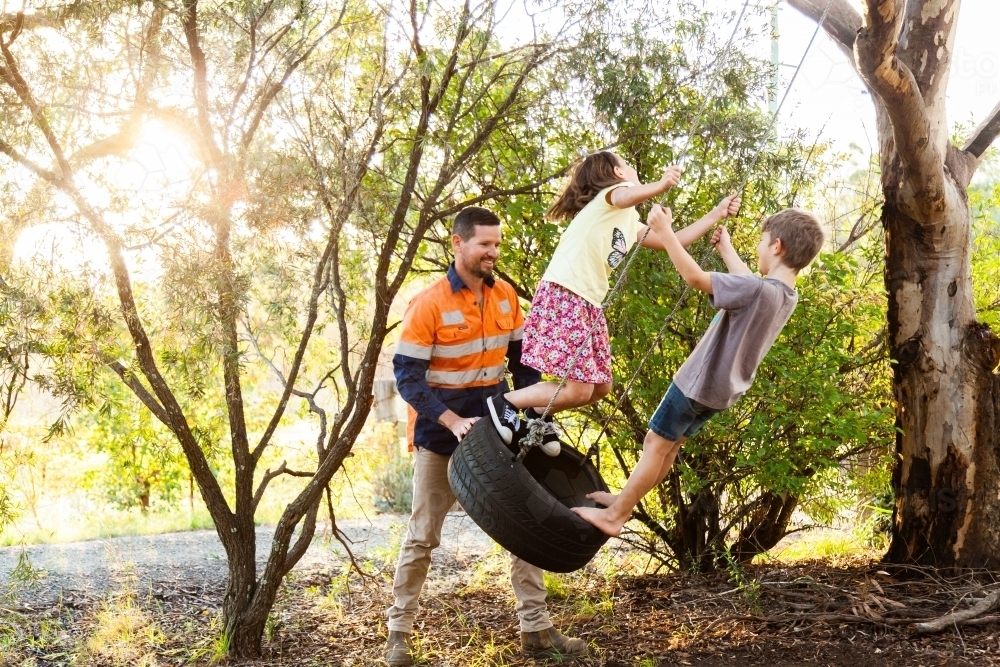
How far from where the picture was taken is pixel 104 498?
1227cm

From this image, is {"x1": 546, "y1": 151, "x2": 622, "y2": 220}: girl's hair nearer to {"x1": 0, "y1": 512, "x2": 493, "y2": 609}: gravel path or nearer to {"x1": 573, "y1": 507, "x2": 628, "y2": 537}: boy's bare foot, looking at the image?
{"x1": 573, "y1": 507, "x2": 628, "y2": 537}: boy's bare foot

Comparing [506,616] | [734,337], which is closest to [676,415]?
[734,337]

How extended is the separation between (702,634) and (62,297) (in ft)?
11.9

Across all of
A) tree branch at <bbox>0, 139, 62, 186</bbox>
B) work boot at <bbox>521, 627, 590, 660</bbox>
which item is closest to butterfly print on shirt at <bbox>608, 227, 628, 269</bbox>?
work boot at <bbox>521, 627, 590, 660</bbox>

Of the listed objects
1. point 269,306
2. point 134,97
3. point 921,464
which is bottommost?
point 921,464

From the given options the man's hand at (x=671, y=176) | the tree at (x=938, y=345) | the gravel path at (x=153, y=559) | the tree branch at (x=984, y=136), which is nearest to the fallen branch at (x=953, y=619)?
the tree at (x=938, y=345)

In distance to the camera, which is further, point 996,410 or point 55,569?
point 55,569

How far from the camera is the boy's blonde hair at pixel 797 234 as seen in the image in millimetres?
3494

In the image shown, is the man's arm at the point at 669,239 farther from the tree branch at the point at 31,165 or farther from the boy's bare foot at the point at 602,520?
the tree branch at the point at 31,165

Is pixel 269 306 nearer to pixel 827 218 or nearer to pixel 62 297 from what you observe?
pixel 62 297

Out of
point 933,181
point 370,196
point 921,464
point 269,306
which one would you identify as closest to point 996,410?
point 921,464

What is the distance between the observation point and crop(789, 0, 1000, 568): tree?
5.08 meters

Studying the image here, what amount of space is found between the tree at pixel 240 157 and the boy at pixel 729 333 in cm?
165

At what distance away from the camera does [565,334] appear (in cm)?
392
